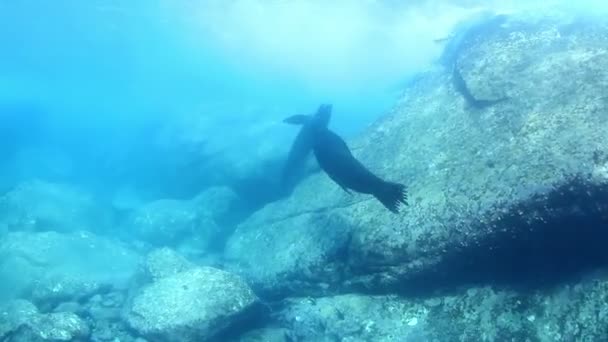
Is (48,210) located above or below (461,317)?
above

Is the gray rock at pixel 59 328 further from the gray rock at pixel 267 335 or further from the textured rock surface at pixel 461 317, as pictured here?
the textured rock surface at pixel 461 317

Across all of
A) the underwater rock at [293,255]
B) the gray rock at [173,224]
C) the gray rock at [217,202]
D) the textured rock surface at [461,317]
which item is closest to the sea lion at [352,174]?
the textured rock surface at [461,317]

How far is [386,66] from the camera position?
62.6 m

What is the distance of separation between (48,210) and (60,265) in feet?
13.6

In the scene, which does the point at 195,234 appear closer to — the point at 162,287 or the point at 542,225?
the point at 162,287

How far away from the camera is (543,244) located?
222 inches

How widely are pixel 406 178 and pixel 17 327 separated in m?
7.88

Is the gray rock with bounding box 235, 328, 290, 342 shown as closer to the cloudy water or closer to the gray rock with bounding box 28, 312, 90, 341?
the cloudy water

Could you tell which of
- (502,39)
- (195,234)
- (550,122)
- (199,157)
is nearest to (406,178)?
(550,122)

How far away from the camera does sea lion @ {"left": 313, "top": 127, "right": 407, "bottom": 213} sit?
5.75 metres

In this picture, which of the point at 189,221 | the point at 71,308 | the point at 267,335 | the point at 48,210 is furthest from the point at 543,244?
the point at 48,210

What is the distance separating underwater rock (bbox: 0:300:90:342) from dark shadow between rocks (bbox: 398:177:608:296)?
23.6 ft

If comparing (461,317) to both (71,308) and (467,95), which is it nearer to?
(467,95)

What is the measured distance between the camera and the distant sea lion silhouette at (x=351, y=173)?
18.9 feet
